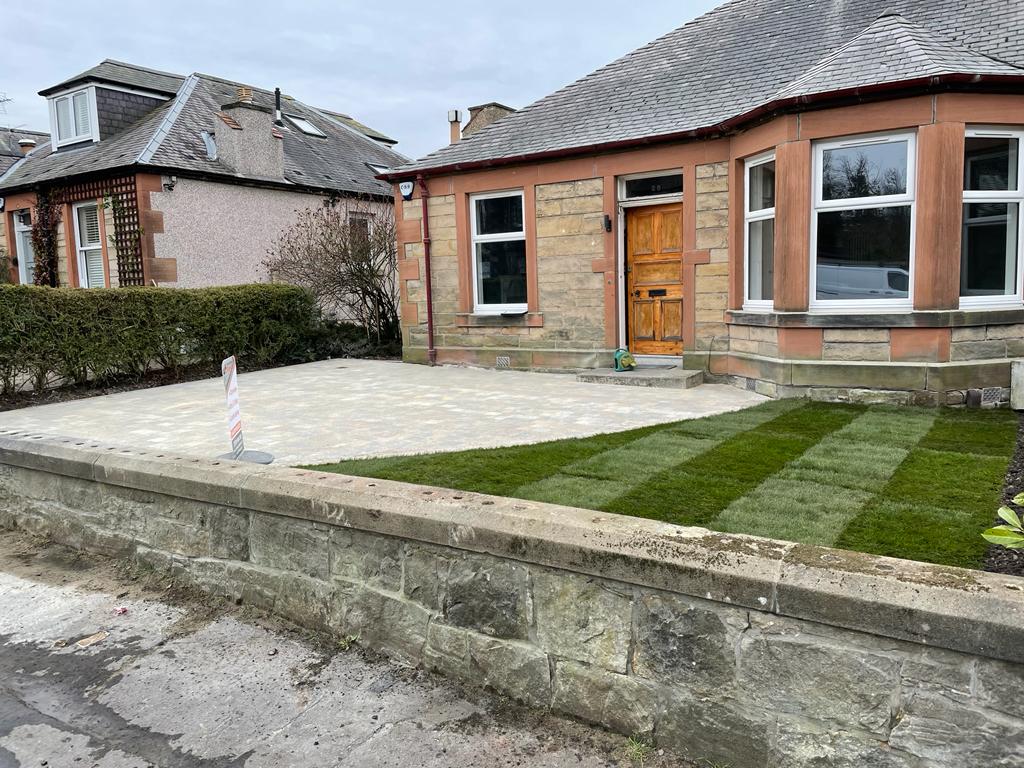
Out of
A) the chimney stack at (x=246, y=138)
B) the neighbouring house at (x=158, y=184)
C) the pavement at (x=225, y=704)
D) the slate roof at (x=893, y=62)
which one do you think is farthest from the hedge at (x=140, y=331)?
the slate roof at (x=893, y=62)

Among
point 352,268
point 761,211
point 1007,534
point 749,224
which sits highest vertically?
point 761,211

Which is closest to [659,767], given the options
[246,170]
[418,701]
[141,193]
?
[418,701]

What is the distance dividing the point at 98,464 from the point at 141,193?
11.9m

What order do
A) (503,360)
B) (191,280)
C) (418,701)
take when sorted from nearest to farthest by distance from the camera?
(418,701) → (503,360) → (191,280)

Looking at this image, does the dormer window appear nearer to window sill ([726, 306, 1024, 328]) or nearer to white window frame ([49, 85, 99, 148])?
white window frame ([49, 85, 99, 148])

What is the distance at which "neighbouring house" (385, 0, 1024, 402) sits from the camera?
25.9 ft

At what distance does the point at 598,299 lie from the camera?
11320 mm

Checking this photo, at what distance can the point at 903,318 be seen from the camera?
26.2 ft

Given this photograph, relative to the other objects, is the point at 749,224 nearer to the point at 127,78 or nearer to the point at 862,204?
the point at 862,204

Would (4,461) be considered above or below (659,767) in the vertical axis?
above

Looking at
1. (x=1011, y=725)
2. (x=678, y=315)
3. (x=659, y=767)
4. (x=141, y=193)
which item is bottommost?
(x=659, y=767)

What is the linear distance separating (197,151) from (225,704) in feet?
50.6

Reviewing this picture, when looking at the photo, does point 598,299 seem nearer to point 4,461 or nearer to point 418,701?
point 4,461

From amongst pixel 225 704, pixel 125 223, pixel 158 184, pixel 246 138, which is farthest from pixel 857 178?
pixel 125 223
